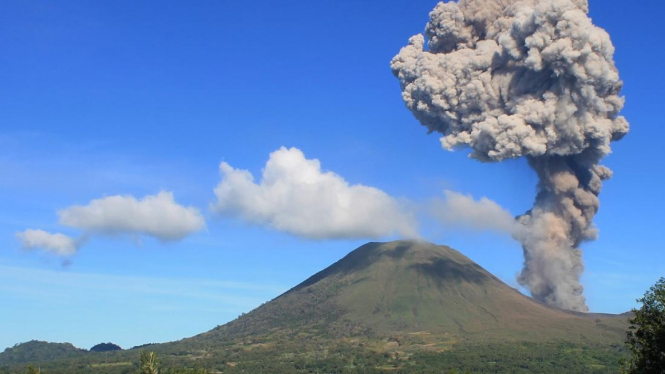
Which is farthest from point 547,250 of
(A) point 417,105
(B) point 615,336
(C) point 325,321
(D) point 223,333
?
(D) point 223,333

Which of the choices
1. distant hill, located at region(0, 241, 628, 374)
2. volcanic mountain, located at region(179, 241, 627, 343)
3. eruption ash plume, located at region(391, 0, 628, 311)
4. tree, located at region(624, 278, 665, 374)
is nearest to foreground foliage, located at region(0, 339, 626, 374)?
distant hill, located at region(0, 241, 628, 374)

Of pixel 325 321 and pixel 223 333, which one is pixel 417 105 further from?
pixel 223 333

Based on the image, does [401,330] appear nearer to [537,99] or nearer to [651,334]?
[537,99]

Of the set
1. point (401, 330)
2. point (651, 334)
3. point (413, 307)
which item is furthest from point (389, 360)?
point (651, 334)

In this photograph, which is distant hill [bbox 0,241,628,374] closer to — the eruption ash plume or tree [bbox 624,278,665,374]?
the eruption ash plume

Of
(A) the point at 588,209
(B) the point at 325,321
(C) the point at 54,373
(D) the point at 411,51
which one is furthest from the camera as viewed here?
(B) the point at 325,321

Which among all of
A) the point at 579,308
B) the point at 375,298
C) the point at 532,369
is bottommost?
the point at 532,369
